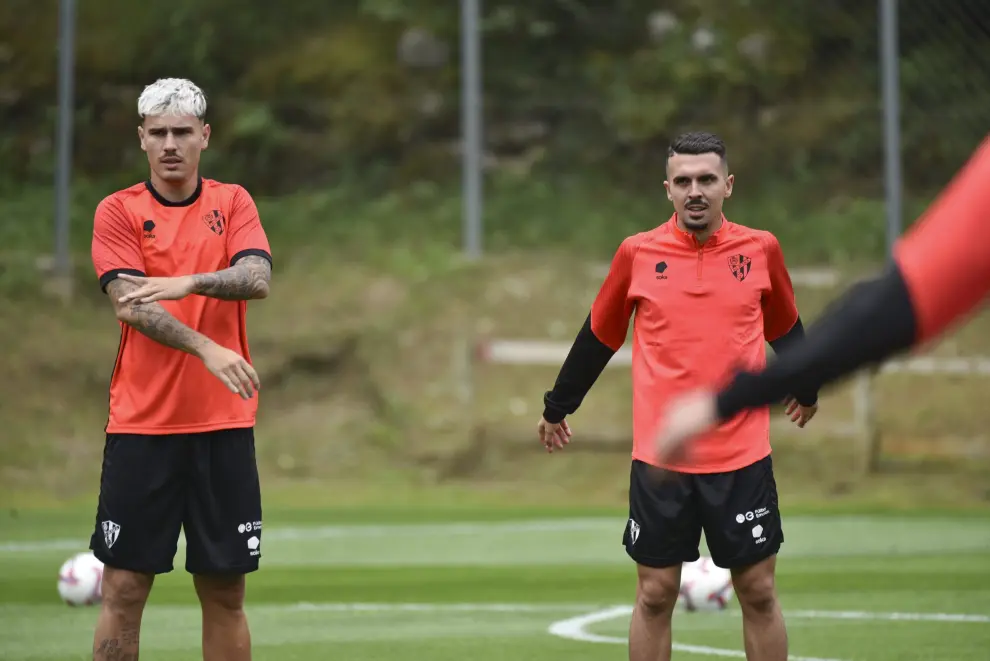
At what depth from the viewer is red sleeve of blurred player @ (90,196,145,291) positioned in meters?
5.73

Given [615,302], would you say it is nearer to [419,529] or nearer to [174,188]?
[174,188]

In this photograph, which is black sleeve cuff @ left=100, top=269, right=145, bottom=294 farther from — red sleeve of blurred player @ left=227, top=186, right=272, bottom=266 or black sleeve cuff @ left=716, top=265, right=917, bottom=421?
black sleeve cuff @ left=716, top=265, right=917, bottom=421

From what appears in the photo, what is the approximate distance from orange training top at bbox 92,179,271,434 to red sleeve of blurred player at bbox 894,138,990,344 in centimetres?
286

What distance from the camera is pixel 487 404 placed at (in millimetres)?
19094

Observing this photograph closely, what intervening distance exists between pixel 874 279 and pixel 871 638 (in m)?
4.95

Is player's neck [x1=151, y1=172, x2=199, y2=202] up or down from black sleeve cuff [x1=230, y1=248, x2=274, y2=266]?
A: up

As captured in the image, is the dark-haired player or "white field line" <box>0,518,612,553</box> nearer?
the dark-haired player

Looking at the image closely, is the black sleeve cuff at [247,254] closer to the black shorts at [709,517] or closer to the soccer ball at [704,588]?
the black shorts at [709,517]

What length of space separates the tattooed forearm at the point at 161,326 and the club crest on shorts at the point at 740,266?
199 centimetres

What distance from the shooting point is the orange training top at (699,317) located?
19.7 feet

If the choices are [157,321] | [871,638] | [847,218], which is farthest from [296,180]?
[157,321]

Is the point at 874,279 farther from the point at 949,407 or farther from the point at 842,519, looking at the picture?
the point at 949,407

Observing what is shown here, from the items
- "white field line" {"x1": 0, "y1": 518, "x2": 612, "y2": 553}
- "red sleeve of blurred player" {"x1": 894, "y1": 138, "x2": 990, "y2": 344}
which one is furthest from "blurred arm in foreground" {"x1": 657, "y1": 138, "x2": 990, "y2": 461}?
"white field line" {"x1": 0, "y1": 518, "x2": 612, "y2": 553}

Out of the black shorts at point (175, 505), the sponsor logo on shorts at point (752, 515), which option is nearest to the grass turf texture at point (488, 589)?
the sponsor logo on shorts at point (752, 515)
